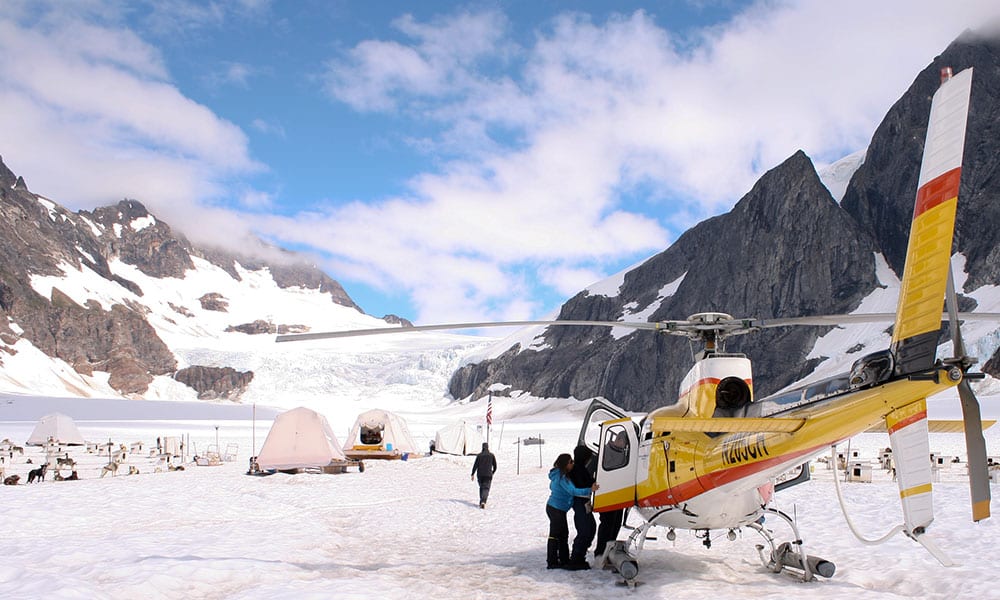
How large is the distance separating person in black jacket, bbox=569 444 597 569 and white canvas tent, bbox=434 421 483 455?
27.6 m

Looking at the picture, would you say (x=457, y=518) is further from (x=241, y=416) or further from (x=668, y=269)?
(x=668, y=269)

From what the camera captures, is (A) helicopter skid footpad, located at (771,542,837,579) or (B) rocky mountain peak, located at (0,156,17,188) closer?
(A) helicopter skid footpad, located at (771,542,837,579)

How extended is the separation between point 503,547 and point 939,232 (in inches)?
313

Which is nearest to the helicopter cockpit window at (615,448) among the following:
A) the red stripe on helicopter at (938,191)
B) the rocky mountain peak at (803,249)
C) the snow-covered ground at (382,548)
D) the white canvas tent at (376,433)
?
the snow-covered ground at (382,548)

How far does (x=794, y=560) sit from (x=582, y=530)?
2525 mm

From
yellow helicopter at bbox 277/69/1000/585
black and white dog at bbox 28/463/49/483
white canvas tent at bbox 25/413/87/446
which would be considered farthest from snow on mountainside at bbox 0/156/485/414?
yellow helicopter at bbox 277/69/1000/585

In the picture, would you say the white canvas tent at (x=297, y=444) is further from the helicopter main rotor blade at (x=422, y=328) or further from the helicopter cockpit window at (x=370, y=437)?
the helicopter main rotor blade at (x=422, y=328)

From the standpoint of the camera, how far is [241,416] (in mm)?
68562

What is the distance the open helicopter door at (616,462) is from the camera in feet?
29.2

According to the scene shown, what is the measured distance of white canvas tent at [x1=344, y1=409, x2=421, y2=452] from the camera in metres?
32.5

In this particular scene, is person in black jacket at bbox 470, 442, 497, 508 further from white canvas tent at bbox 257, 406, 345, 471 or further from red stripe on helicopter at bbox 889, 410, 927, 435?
red stripe on helicopter at bbox 889, 410, 927, 435

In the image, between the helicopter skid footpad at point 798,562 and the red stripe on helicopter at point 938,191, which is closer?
the red stripe on helicopter at point 938,191

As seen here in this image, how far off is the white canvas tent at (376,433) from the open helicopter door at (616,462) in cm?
2382

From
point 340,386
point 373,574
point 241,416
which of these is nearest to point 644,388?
point 340,386
